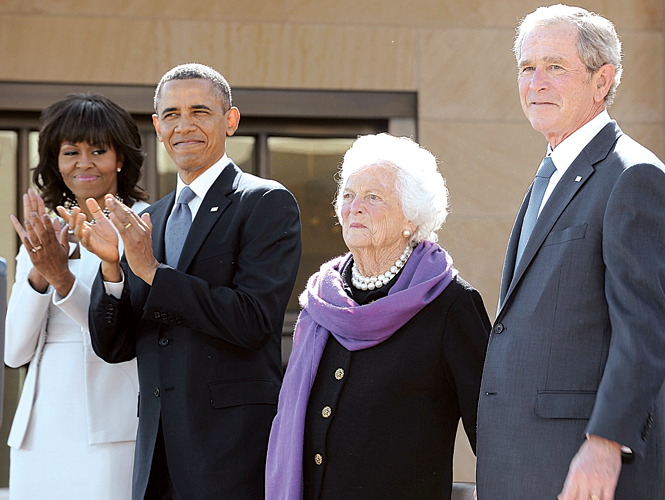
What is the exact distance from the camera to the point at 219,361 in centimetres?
281

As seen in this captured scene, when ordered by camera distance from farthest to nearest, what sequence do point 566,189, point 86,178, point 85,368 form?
point 86,178 < point 85,368 < point 566,189

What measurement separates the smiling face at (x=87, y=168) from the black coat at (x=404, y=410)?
A: 136 centimetres

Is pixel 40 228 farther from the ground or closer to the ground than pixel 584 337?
farther from the ground

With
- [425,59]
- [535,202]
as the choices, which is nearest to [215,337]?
[535,202]

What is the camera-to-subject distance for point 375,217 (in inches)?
105

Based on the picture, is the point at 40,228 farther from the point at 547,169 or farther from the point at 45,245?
the point at 547,169

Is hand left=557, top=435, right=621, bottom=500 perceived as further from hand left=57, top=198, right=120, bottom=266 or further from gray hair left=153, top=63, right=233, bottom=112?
gray hair left=153, top=63, right=233, bottom=112

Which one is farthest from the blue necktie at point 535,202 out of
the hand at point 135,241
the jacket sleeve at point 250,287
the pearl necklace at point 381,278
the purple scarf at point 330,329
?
the hand at point 135,241

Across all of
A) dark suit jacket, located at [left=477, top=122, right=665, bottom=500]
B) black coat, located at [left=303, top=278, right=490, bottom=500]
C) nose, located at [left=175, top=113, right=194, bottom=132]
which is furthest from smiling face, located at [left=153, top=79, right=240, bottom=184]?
dark suit jacket, located at [left=477, top=122, right=665, bottom=500]

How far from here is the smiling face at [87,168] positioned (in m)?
3.46

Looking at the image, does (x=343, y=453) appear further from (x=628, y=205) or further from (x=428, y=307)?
(x=628, y=205)

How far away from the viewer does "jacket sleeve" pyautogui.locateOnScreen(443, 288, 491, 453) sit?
8.24 ft

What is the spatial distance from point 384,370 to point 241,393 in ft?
1.61

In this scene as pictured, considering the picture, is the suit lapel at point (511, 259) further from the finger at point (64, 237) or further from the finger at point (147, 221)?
the finger at point (64, 237)
